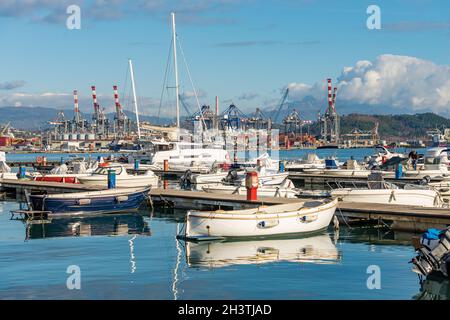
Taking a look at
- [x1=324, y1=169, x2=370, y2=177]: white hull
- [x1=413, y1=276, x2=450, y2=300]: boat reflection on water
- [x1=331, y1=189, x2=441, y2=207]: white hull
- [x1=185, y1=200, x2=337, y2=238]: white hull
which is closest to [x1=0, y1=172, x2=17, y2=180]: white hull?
[x1=324, y1=169, x2=370, y2=177]: white hull

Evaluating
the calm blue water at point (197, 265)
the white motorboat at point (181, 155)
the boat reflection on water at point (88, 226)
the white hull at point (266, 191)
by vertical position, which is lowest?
the boat reflection on water at point (88, 226)

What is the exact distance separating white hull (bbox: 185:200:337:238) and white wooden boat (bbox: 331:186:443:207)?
4.71 meters

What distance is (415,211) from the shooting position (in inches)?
1109

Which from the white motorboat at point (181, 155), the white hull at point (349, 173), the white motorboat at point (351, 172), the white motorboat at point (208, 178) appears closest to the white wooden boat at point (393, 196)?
the white motorboat at point (208, 178)

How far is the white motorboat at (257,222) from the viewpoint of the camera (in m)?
24.5

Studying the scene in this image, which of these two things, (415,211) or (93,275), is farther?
(415,211)

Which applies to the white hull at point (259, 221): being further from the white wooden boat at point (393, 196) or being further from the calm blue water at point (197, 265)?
the white wooden boat at point (393, 196)

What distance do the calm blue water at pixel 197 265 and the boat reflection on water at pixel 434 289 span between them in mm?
131

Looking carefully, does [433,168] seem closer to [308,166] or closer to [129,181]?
[308,166]

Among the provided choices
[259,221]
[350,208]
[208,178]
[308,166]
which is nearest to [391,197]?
[350,208]

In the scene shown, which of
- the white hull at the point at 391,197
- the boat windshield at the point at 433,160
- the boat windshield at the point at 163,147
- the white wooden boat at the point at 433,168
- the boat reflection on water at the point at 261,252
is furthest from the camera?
the boat windshield at the point at 163,147
